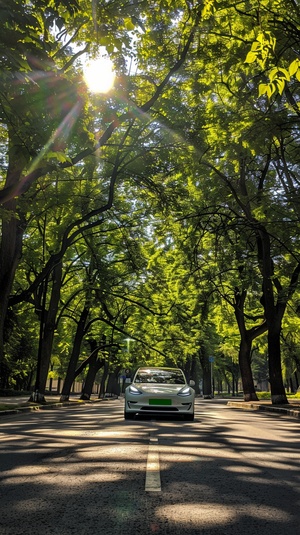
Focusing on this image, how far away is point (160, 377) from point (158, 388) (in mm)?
996

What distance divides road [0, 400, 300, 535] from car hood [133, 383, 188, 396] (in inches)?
147

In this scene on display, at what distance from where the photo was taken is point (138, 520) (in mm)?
3342

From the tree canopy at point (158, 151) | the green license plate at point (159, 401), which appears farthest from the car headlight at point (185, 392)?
the tree canopy at point (158, 151)

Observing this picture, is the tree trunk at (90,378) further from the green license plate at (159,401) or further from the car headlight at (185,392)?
the green license plate at (159,401)

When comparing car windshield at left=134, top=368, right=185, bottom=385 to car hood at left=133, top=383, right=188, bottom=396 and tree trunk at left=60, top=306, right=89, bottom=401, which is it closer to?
car hood at left=133, top=383, right=188, bottom=396

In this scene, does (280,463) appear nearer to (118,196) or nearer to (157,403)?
(157,403)

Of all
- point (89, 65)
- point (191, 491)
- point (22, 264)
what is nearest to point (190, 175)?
point (89, 65)

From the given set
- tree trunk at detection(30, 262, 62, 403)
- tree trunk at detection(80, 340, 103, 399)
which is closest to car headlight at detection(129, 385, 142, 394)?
tree trunk at detection(30, 262, 62, 403)

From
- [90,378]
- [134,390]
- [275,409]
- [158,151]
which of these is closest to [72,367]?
[90,378]

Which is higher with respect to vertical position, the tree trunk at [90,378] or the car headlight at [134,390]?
the tree trunk at [90,378]

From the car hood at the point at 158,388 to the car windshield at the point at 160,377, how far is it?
0.49m

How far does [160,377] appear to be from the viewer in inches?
500

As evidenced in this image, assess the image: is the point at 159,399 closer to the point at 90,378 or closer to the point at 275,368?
the point at 275,368

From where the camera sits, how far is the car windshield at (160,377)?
41.1 feet
